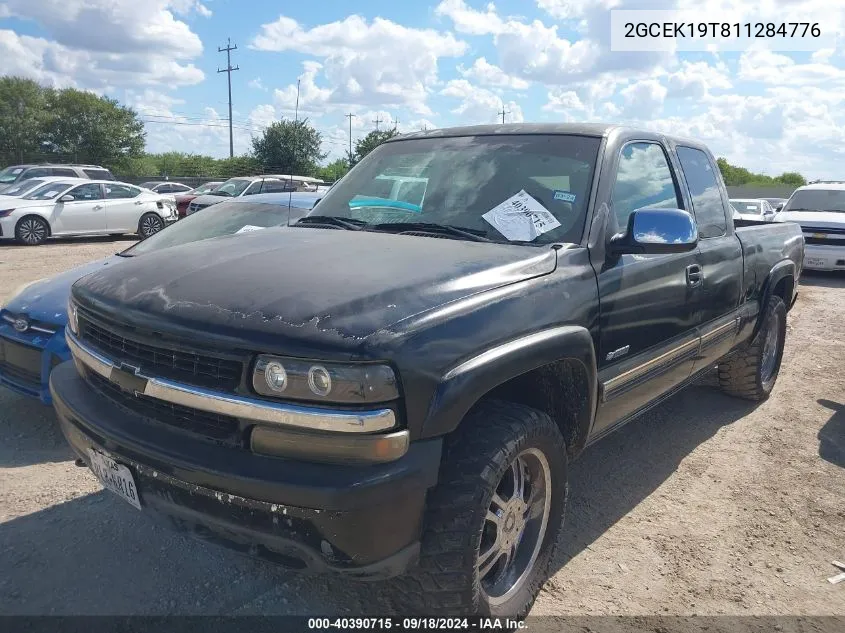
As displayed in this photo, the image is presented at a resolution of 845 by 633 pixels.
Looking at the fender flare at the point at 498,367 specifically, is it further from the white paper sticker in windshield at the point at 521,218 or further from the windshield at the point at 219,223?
the windshield at the point at 219,223

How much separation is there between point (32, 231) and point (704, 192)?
14648 mm

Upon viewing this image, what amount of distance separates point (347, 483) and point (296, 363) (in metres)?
0.38

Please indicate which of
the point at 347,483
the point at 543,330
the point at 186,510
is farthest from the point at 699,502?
the point at 186,510

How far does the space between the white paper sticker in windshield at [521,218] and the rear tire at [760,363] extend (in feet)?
8.96

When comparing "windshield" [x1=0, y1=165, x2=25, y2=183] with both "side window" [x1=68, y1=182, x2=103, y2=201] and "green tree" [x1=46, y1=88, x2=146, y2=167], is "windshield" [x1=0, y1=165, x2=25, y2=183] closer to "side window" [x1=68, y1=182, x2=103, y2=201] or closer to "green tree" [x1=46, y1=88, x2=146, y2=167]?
"side window" [x1=68, y1=182, x2=103, y2=201]

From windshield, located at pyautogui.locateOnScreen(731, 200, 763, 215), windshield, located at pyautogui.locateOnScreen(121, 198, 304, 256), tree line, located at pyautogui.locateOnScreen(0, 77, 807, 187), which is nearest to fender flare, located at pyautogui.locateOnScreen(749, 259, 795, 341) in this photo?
windshield, located at pyautogui.locateOnScreen(121, 198, 304, 256)

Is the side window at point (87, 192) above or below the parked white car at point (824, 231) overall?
above

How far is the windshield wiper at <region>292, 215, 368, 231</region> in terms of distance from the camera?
3.35 meters

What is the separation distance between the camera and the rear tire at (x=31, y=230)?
14461 millimetres

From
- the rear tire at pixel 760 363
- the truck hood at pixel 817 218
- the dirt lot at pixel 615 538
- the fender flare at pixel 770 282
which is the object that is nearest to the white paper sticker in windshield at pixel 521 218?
the dirt lot at pixel 615 538

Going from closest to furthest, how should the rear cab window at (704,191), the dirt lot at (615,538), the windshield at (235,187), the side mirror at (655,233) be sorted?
the dirt lot at (615,538) → the side mirror at (655,233) → the rear cab window at (704,191) → the windshield at (235,187)

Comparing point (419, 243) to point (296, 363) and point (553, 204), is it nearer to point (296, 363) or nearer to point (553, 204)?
point (553, 204)

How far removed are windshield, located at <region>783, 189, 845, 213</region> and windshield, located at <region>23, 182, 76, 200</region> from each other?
1600 centimetres

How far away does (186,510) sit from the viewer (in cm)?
214
